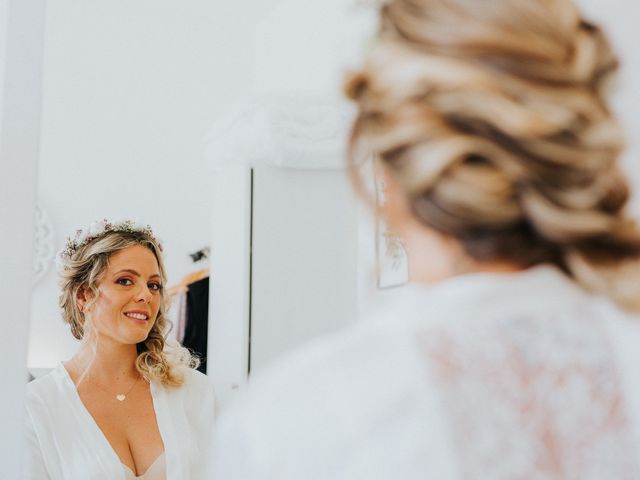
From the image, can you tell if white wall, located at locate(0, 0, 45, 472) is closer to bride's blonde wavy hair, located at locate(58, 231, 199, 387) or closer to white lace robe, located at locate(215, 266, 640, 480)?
bride's blonde wavy hair, located at locate(58, 231, 199, 387)

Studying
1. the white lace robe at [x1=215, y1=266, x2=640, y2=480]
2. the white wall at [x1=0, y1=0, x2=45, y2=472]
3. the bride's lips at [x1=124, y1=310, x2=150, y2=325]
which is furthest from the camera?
the bride's lips at [x1=124, y1=310, x2=150, y2=325]

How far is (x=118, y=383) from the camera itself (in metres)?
0.90

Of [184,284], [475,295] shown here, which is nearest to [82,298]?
[184,284]

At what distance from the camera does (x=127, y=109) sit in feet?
3.20

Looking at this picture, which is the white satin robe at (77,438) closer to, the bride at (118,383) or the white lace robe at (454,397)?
the bride at (118,383)

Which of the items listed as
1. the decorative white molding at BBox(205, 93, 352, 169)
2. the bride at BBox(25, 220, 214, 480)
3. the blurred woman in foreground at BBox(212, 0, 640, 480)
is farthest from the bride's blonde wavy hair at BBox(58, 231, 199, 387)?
the blurred woman in foreground at BBox(212, 0, 640, 480)

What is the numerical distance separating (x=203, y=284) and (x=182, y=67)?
1.03 ft

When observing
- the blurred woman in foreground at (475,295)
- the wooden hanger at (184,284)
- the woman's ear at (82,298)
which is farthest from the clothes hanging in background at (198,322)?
the blurred woman in foreground at (475,295)

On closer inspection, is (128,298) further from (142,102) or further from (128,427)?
(142,102)

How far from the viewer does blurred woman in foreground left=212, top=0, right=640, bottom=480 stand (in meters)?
0.38

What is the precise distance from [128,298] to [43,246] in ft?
0.44

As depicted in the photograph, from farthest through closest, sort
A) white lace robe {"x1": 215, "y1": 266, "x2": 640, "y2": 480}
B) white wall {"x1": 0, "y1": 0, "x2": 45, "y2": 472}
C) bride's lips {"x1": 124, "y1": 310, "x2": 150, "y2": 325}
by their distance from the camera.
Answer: bride's lips {"x1": 124, "y1": 310, "x2": 150, "y2": 325}, white wall {"x1": 0, "y1": 0, "x2": 45, "y2": 472}, white lace robe {"x1": 215, "y1": 266, "x2": 640, "y2": 480}

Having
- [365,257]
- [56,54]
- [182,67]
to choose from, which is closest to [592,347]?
[365,257]

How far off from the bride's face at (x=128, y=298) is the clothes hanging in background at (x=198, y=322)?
0.05 meters
